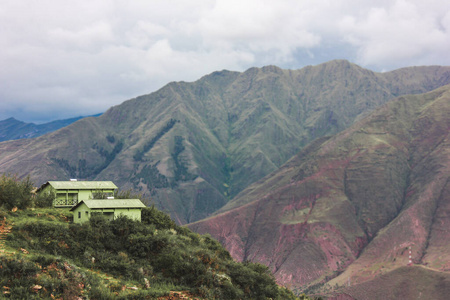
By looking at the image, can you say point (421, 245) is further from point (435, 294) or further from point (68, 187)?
point (68, 187)

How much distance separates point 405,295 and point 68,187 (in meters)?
84.2

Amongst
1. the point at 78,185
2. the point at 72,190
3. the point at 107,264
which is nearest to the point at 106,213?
the point at 107,264

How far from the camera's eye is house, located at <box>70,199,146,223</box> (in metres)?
44.6

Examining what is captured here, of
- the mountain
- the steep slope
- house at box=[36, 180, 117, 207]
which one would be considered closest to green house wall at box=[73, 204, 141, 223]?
house at box=[36, 180, 117, 207]

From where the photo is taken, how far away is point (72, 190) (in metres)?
54.1

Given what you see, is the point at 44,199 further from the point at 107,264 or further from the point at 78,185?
the point at 107,264

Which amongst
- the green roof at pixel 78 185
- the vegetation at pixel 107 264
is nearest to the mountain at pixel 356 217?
the green roof at pixel 78 185

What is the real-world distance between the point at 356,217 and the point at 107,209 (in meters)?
139

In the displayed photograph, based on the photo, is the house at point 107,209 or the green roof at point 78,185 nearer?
the house at point 107,209

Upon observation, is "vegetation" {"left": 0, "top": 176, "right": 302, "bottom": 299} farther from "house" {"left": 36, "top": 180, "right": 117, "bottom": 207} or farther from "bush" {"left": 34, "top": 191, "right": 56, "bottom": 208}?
"house" {"left": 36, "top": 180, "right": 117, "bottom": 207}

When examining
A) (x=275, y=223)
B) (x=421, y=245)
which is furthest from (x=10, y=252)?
(x=275, y=223)

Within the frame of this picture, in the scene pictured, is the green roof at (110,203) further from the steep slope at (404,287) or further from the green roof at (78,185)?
the steep slope at (404,287)

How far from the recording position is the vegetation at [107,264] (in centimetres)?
3023

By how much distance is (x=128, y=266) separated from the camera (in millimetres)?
38281
